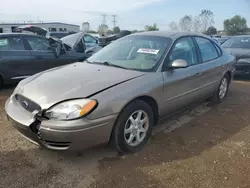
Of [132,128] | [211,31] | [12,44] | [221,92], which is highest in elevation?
[12,44]

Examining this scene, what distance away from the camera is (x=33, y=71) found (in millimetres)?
6629

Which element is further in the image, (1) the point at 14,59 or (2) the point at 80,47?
(2) the point at 80,47

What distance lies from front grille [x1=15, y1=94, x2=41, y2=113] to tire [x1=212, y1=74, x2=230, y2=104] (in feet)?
11.7

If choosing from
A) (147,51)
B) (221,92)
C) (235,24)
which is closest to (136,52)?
(147,51)

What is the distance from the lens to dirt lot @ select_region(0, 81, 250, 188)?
2.81 meters

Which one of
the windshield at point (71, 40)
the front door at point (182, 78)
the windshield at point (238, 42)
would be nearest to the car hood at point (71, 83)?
the front door at point (182, 78)

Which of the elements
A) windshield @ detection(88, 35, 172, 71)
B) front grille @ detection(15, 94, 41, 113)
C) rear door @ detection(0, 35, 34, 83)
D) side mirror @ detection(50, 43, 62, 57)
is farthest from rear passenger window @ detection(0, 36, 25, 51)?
front grille @ detection(15, 94, 41, 113)

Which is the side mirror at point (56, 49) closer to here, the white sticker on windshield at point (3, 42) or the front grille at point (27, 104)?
the white sticker on windshield at point (3, 42)

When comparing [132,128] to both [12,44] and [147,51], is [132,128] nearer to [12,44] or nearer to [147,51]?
[147,51]

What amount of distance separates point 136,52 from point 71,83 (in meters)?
1.25

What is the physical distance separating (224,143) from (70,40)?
18.5ft

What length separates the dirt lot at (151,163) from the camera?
2.81 metres

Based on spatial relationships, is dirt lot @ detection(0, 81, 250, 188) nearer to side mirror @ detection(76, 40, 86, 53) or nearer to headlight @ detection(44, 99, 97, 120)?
headlight @ detection(44, 99, 97, 120)

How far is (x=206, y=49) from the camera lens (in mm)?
4832
